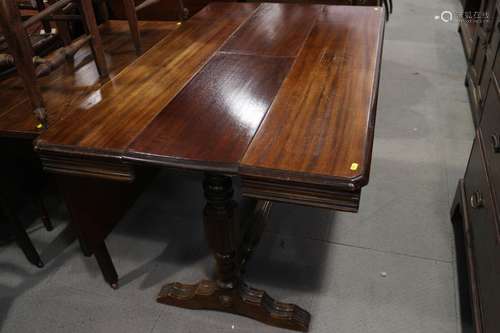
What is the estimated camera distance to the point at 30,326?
1.51 m

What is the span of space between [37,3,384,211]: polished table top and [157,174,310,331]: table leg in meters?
0.20

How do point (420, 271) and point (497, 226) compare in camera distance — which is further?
point (420, 271)

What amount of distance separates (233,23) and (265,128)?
0.93 metres

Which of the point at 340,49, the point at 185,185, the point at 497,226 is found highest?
the point at 340,49

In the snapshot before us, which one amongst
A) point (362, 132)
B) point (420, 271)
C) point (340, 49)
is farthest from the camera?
point (420, 271)

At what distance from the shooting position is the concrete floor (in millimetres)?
1487

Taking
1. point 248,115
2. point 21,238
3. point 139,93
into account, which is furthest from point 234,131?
point 21,238

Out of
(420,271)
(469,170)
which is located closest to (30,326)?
(420,271)

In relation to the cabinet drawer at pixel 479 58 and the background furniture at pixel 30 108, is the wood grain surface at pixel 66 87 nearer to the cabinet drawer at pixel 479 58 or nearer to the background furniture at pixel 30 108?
the background furniture at pixel 30 108

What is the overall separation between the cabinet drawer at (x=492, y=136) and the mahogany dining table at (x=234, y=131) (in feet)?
1.32

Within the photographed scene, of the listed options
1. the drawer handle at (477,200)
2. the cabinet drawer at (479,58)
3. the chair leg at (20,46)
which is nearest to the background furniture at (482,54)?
the cabinet drawer at (479,58)

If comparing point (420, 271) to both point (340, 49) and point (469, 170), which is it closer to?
point (469, 170)

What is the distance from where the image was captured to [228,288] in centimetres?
144

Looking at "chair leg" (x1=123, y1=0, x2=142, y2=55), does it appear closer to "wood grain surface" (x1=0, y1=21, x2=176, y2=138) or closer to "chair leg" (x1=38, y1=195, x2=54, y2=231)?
"wood grain surface" (x1=0, y1=21, x2=176, y2=138)
